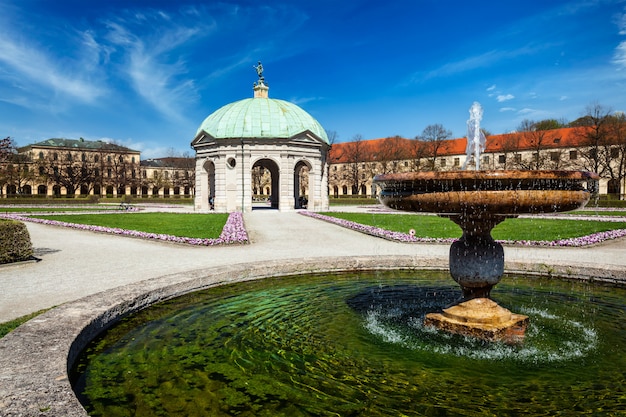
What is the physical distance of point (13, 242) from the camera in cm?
1070

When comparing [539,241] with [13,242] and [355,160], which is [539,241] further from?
[355,160]

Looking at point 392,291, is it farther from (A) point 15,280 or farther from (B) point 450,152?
(B) point 450,152

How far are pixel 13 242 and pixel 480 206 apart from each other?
11182mm

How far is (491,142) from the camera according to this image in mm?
81188

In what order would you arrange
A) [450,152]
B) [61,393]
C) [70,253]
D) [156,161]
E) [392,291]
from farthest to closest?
1. [156,161]
2. [450,152]
3. [70,253]
4. [392,291]
5. [61,393]

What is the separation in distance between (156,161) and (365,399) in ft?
425

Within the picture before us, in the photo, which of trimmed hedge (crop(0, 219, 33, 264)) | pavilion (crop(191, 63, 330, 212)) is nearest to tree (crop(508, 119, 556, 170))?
pavilion (crop(191, 63, 330, 212))

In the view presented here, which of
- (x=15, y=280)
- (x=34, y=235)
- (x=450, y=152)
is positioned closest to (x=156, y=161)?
(x=450, y=152)

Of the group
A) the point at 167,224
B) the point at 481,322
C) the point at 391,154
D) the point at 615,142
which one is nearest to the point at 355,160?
the point at 391,154

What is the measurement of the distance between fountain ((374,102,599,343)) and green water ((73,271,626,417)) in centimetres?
35

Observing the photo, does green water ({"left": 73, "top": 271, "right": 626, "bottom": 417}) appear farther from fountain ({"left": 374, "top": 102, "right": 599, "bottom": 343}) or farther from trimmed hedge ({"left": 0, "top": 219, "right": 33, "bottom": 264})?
trimmed hedge ({"left": 0, "top": 219, "right": 33, "bottom": 264})

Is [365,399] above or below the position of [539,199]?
below

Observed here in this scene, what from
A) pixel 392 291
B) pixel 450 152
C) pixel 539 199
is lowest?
pixel 392 291

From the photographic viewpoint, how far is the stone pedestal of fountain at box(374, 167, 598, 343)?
182 inches
